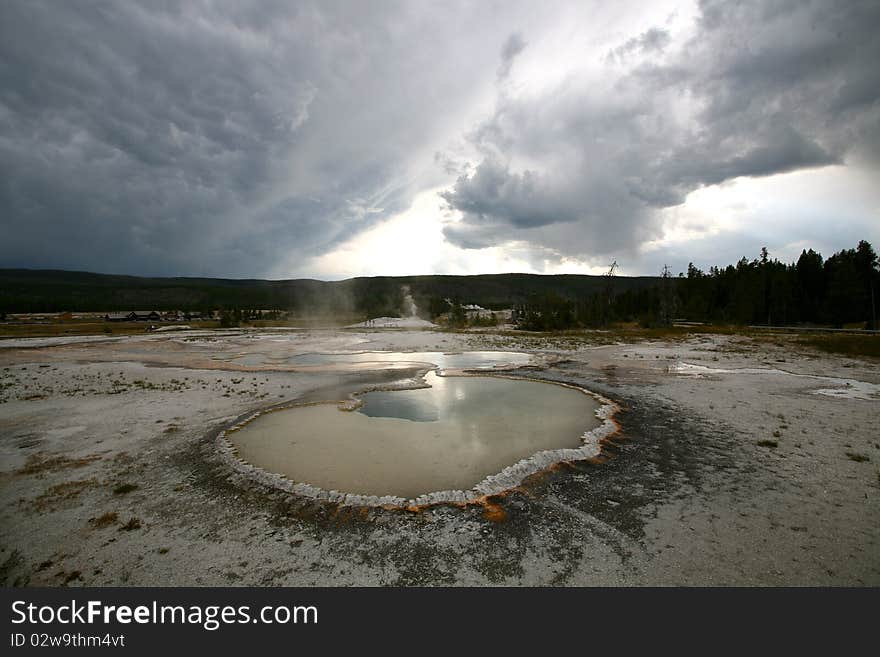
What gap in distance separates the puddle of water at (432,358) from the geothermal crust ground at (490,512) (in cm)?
1247

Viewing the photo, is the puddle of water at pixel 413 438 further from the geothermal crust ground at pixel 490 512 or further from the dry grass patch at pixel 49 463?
the dry grass patch at pixel 49 463

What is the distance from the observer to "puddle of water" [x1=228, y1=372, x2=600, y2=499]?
7926mm

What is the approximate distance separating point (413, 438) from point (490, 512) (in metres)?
4.28

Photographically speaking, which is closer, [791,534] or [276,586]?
[276,586]

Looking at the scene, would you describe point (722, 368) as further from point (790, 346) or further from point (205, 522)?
point (205, 522)

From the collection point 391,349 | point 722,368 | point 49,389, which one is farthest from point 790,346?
point 49,389

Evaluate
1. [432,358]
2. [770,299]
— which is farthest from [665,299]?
[432,358]

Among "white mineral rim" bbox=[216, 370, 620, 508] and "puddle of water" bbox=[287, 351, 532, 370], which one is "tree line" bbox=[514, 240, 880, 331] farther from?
"white mineral rim" bbox=[216, 370, 620, 508]

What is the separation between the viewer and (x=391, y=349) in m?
34.9

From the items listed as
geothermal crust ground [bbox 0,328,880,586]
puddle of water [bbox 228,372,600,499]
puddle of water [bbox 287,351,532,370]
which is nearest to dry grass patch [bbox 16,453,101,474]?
geothermal crust ground [bbox 0,328,880,586]

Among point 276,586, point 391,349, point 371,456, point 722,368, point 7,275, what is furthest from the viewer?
point 7,275

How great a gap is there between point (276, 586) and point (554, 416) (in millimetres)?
9695

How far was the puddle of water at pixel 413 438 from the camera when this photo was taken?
7.93m

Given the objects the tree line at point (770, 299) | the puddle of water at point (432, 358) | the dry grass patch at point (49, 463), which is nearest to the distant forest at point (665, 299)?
the tree line at point (770, 299)
